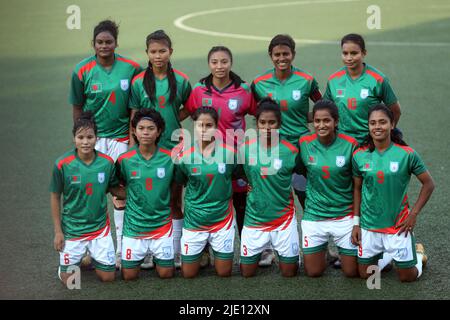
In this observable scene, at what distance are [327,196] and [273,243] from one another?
1.63 feet

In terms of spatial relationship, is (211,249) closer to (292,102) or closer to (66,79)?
(292,102)

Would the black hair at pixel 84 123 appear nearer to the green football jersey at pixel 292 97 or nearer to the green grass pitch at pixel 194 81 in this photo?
the green grass pitch at pixel 194 81

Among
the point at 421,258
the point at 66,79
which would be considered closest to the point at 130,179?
the point at 421,258

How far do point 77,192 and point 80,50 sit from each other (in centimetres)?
876

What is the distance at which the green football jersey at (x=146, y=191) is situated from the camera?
5469 millimetres

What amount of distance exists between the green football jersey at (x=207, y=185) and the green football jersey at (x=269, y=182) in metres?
0.13

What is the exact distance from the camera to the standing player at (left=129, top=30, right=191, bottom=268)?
18.5ft

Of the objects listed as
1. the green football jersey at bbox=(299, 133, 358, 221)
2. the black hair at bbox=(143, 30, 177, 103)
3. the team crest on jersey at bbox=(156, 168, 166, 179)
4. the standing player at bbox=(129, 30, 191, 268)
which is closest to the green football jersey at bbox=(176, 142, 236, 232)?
the team crest on jersey at bbox=(156, 168, 166, 179)

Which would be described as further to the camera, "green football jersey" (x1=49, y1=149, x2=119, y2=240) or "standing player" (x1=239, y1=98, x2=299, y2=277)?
"standing player" (x1=239, y1=98, x2=299, y2=277)

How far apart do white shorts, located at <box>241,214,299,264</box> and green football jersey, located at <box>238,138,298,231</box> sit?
4cm

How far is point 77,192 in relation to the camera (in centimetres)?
541

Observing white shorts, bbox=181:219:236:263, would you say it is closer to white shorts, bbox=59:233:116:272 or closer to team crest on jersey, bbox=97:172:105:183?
white shorts, bbox=59:233:116:272

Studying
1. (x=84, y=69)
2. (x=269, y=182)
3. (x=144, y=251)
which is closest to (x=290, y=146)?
(x=269, y=182)

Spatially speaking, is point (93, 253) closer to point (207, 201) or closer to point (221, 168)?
point (207, 201)
